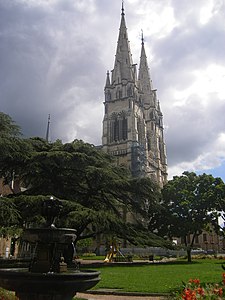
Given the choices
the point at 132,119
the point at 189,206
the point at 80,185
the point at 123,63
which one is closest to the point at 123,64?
the point at 123,63

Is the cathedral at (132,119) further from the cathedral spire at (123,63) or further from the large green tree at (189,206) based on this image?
the large green tree at (189,206)

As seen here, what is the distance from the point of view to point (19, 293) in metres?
5.80

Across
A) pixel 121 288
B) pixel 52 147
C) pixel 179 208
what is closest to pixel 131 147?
pixel 179 208

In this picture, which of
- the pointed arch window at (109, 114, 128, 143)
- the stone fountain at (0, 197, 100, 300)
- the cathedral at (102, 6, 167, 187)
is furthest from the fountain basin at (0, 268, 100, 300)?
the pointed arch window at (109, 114, 128, 143)

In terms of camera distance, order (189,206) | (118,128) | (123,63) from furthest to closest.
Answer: (123,63), (118,128), (189,206)

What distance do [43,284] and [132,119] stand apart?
186 ft

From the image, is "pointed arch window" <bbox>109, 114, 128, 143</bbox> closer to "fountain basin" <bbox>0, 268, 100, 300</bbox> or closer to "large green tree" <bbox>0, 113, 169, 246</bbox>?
"large green tree" <bbox>0, 113, 169, 246</bbox>

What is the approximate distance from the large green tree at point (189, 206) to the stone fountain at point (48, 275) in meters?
22.6

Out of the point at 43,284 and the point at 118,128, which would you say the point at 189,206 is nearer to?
the point at 43,284

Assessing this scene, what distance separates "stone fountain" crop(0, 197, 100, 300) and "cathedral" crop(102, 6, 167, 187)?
50.2 metres

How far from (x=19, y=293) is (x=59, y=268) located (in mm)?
1049

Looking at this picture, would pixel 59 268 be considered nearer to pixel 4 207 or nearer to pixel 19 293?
pixel 19 293

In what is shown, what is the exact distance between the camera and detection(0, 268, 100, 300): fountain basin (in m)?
5.55

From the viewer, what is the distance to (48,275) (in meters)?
5.55
